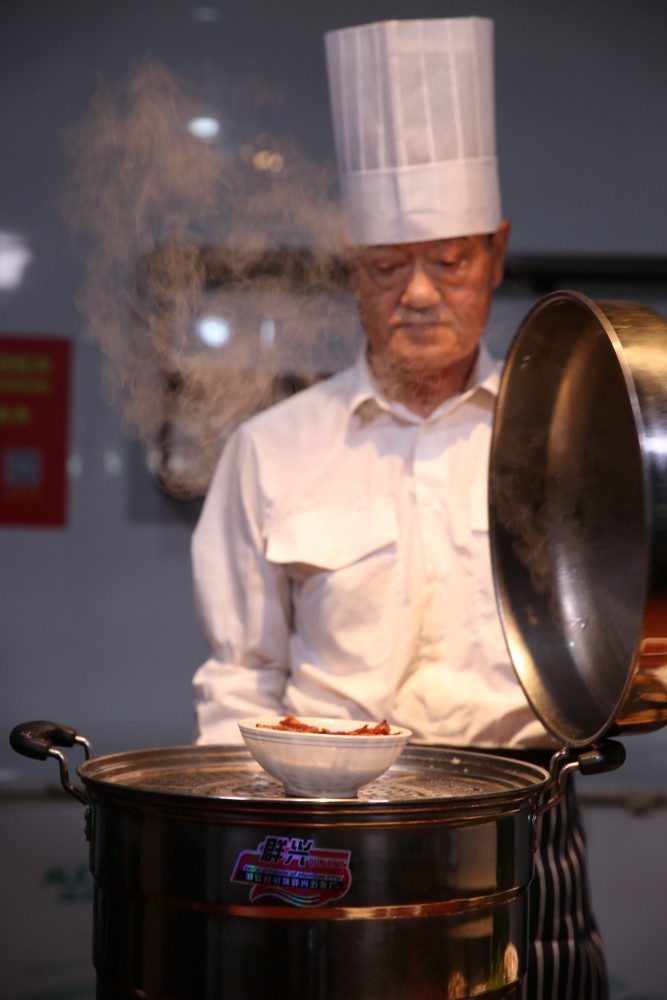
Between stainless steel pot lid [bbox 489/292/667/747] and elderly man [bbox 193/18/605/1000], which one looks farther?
elderly man [bbox 193/18/605/1000]

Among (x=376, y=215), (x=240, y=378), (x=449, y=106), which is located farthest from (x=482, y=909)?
(x=240, y=378)

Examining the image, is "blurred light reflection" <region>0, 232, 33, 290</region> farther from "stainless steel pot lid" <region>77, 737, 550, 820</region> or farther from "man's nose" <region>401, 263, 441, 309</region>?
"stainless steel pot lid" <region>77, 737, 550, 820</region>

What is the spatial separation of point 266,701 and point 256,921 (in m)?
0.78

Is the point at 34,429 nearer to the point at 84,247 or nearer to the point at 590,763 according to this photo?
the point at 84,247

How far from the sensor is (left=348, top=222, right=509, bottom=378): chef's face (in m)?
1.67

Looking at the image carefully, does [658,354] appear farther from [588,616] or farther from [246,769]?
[246,769]

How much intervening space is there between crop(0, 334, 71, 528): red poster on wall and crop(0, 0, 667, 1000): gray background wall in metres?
0.03

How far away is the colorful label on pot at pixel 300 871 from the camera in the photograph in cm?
95

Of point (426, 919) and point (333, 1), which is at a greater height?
point (333, 1)

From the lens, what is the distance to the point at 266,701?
5.70 feet

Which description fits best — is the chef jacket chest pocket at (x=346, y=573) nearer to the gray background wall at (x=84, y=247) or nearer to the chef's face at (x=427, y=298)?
the chef's face at (x=427, y=298)

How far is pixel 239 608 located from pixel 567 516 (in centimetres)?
63

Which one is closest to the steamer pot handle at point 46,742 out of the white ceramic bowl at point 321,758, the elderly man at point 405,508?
the white ceramic bowl at point 321,758

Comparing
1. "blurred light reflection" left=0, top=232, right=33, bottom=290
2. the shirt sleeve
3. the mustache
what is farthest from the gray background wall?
the mustache
